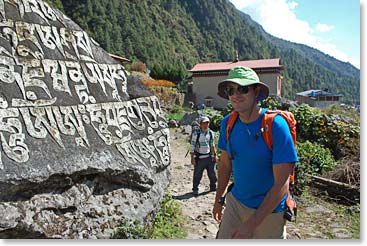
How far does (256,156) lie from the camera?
226 cm

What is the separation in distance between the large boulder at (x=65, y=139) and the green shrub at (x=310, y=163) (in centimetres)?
281

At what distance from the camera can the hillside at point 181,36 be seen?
50594 millimetres

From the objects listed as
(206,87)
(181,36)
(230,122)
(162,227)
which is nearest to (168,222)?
(162,227)

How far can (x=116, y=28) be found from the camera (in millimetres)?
53438

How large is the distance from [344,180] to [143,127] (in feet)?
12.8

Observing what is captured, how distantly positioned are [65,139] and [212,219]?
2.30 m

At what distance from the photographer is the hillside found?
50.6 meters

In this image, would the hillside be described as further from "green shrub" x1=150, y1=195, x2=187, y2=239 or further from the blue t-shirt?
the blue t-shirt

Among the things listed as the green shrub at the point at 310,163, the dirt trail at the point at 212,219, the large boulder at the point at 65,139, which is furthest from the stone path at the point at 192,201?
the green shrub at the point at 310,163

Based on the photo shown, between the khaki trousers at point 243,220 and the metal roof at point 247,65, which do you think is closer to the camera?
the khaki trousers at point 243,220

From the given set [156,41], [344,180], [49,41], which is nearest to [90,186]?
[49,41]

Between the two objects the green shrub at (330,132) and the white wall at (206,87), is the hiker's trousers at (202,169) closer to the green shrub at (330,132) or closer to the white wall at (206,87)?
the green shrub at (330,132)

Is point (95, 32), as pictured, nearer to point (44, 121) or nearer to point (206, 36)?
point (206, 36)

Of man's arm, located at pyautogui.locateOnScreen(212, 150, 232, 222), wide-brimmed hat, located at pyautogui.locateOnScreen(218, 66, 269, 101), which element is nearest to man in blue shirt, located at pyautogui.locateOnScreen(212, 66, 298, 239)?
wide-brimmed hat, located at pyautogui.locateOnScreen(218, 66, 269, 101)
